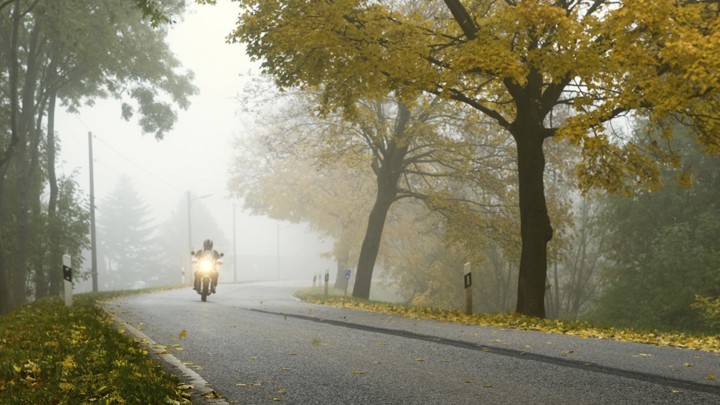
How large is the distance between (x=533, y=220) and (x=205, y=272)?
9.97m

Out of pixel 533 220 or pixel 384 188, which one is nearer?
pixel 533 220

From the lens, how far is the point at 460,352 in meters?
7.67

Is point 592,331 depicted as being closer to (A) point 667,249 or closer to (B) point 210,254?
(B) point 210,254

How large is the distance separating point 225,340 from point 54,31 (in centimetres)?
1395

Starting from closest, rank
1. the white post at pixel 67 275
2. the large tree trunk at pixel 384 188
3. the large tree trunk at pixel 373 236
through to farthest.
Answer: the white post at pixel 67 275, the large tree trunk at pixel 384 188, the large tree trunk at pixel 373 236

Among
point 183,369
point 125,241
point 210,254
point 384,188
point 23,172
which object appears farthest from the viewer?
point 125,241

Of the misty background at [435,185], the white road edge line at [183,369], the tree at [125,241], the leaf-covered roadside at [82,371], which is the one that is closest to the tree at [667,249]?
the misty background at [435,185]

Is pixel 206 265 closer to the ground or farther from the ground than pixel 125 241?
closer to the ground

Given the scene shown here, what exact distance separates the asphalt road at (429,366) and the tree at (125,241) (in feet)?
257

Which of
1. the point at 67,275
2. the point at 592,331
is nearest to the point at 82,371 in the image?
the point at 592,331

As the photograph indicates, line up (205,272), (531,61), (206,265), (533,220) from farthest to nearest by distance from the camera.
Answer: (206,265) < (205,272) < (533,220) < (531,61)

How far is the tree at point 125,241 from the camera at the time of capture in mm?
84375

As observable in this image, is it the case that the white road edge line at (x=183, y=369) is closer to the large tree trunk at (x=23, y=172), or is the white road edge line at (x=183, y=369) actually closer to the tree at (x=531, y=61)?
the tree at (x=531, y=61)

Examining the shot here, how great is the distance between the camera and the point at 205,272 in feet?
64.7
